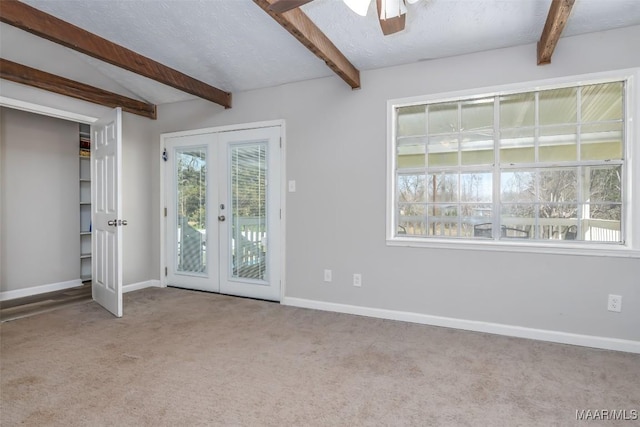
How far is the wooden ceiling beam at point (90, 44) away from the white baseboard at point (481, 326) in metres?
2.46

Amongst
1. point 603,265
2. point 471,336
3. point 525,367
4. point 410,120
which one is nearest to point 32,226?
point 410,120

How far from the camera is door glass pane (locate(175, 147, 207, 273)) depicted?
411cm

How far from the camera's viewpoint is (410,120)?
10.4 feet

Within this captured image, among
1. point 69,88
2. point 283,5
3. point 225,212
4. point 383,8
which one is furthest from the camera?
point 225,212

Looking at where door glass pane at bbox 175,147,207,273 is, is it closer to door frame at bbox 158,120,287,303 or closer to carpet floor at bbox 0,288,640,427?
door frame at bbox 158,120,287,303

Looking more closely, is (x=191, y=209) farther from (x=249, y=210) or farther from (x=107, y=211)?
(x=107, y=211)

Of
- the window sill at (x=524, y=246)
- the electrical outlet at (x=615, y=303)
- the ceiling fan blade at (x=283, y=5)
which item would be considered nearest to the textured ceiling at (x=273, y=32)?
the ceiling fan blade at (x=283, y=5)

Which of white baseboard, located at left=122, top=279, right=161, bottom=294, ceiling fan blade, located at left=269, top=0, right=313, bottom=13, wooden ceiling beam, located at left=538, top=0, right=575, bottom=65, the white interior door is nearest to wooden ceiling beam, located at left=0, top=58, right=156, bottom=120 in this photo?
the white interior door

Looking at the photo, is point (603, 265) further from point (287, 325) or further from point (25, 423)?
point (25, 423)

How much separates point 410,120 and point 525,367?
2.18 m

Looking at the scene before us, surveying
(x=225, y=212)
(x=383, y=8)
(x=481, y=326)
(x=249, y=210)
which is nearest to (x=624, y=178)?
(x=481, y=326)

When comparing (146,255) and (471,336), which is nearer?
(471,336)

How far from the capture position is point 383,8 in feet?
6.61

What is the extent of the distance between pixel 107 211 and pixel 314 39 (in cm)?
259
